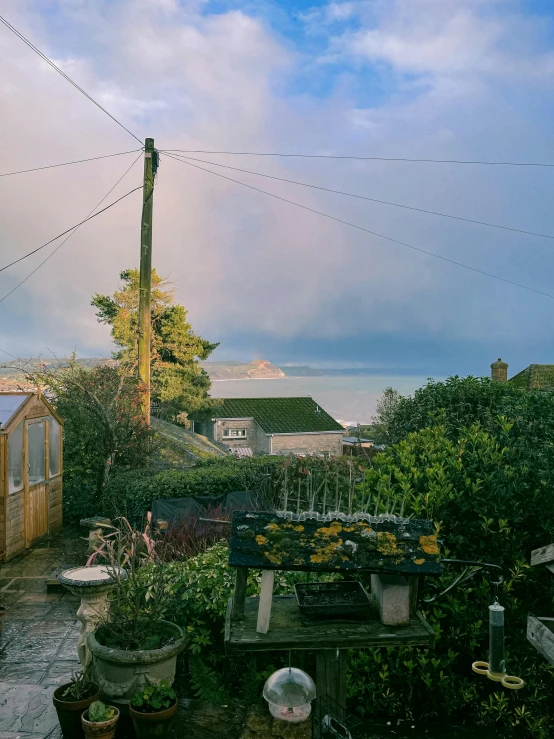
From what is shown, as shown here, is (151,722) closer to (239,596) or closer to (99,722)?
(99,722)

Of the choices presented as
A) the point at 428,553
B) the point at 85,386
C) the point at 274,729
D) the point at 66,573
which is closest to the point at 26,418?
the point at 85,386

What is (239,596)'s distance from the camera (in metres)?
3.45

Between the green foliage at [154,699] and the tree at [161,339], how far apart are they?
22292mm

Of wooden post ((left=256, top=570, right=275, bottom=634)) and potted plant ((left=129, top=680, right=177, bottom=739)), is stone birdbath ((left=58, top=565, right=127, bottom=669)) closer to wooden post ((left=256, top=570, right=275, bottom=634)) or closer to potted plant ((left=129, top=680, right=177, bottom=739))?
potted plant ((left=129, top=680, right=177, bottom=739))

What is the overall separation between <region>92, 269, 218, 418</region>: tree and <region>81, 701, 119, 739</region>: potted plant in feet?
73.4

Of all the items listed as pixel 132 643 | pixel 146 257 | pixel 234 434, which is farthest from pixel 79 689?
pixel 234 434

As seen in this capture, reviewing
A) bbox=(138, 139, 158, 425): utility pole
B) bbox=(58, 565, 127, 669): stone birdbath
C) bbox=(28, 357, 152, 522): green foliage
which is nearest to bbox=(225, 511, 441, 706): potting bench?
bbox=(58, 565, 127, 669): stone birdbath

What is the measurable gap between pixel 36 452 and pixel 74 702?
25.5 ft

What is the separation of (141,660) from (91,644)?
0.45m

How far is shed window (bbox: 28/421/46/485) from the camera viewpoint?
1109cm

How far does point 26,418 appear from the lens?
10.8m

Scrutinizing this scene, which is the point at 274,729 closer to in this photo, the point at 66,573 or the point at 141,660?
the point at 141,660

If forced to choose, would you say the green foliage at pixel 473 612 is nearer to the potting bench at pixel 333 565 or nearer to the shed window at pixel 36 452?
the potting bench at pixel 333 565

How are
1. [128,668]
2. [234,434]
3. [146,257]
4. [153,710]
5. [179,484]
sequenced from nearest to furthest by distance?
1. [153,710]
2. [128,668]
3. [179,484]
4. [146,257]
5. [234,434]
